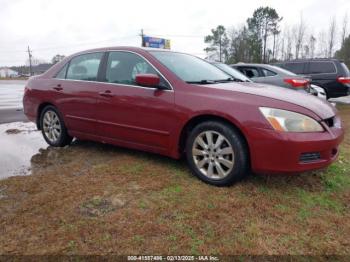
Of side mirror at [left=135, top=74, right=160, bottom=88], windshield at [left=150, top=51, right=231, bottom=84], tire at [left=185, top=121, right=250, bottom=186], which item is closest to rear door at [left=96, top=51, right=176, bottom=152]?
side mirror at [left=135, top=74, right=160, bottom=88]

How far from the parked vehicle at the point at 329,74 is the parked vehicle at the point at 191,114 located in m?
7.56

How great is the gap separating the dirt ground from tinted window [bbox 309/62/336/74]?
769 centimetres

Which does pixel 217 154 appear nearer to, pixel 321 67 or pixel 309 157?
pixel 309 157

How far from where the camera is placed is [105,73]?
4.56 metres

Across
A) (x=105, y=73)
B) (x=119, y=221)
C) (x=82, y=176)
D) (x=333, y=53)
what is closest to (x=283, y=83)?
(x=105, y=73)

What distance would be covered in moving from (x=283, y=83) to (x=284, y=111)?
213 inches

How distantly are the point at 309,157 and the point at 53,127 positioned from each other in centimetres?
381

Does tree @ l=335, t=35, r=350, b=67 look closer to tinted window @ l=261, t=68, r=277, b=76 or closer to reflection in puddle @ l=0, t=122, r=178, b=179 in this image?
tinted window @ l=261, t=68, r=277, b=76

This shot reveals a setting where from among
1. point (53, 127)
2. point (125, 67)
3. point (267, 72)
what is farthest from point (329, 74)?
point (53, 127)

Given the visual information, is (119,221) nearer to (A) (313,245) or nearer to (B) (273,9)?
(A) (313,245)

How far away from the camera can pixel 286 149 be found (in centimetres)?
316

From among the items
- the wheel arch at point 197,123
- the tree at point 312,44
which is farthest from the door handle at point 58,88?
the tree at point 312,44

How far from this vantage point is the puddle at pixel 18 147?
4.44 metres

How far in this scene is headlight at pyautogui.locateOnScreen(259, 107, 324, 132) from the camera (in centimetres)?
320
